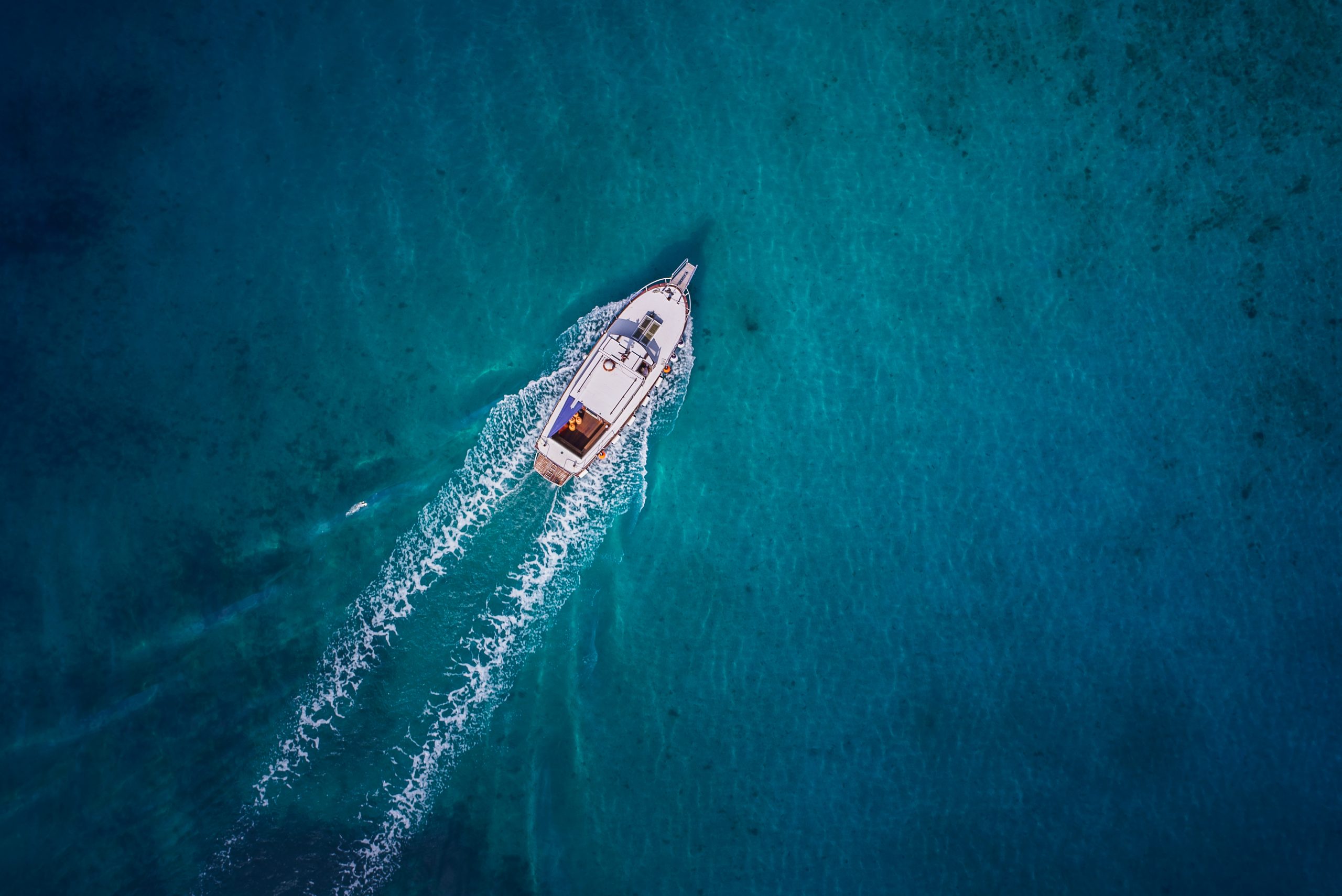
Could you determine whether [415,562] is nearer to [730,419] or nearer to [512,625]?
[512,625]

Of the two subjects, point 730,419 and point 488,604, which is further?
point 730,419

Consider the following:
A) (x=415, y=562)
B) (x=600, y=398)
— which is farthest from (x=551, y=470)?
(x=415, y=562)

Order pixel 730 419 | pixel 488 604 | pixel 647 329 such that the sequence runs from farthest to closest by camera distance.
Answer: pixel 730 419 → pixel 488 604 → pixel 647 329

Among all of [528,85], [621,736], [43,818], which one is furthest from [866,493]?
[43,818]

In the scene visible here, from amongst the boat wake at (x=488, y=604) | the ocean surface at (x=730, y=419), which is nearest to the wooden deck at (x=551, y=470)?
the boat wake at (x=488, y=604)

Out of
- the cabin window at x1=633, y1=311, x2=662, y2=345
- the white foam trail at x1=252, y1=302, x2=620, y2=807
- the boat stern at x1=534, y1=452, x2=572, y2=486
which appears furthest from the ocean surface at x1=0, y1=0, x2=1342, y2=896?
the cabin window at x1=633, y1=311, x2=662, y2=345

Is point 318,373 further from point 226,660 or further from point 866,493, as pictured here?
point 866,493

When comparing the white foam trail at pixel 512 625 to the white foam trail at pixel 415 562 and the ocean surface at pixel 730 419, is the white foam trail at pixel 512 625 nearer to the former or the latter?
the ocean surface at pixel 730 419

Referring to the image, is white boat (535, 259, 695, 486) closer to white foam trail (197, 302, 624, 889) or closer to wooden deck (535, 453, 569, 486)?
wooden deck (535, 453, 569, 486)
